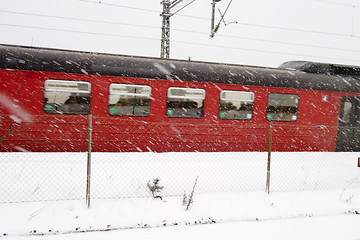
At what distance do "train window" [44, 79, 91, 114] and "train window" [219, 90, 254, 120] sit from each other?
3514 mm

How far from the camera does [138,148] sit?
7.14m

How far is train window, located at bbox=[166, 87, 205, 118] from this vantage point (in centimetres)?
725

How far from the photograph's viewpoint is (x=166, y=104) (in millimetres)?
7227

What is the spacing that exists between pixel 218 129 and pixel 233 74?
156 cm

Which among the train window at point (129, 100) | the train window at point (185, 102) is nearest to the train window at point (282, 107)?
the train window at point (185, 102)

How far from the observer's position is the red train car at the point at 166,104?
6.30 m

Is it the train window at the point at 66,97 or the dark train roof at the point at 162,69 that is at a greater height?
the dark train roof at the point at 162,69

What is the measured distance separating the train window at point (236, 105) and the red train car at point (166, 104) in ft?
0.09

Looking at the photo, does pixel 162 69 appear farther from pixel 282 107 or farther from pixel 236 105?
pixel 282 107
